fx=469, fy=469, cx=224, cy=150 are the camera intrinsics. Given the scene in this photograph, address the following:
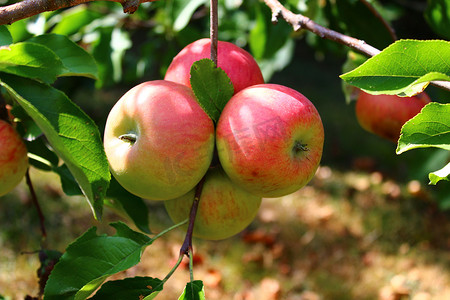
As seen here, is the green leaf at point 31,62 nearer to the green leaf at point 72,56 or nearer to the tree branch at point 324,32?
the green leaf at point 72,56

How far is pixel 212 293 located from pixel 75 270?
112 centimetres

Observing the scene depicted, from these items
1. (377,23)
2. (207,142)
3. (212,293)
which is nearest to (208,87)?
(207,142)

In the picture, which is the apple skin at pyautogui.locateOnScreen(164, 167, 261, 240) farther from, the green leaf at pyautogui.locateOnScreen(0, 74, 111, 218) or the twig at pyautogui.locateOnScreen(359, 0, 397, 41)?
the twig at pyautogui.locateOnScreen(359, 0, 397, 41)

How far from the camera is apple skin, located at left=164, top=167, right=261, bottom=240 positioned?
62 centimetres

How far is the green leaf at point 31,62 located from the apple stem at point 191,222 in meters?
0.23

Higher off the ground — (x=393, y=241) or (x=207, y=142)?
(x=207, y=142)

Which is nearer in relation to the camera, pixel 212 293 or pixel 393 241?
pixel 212 293

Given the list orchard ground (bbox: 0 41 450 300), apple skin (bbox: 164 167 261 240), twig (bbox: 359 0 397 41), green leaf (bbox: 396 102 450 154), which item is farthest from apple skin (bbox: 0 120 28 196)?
orchard ground (bbox: 0 41 450 300)

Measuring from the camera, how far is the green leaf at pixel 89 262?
1.82 feet

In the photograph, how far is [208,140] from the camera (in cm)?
57

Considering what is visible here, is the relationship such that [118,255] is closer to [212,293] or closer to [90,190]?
[90,190]

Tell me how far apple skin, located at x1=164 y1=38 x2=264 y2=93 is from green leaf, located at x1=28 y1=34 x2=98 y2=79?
5.1 inches

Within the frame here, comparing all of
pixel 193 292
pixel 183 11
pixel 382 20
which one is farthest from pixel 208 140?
pixel 183 11

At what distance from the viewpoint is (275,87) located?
1.93ft
